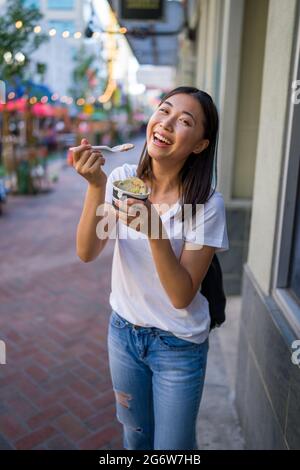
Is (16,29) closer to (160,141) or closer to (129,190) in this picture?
(160,141)

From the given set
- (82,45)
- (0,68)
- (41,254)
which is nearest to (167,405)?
(41,254)

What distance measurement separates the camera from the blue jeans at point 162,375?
157 cm

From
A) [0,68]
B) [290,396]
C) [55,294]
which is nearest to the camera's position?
[290,396]

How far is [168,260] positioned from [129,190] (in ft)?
0.78

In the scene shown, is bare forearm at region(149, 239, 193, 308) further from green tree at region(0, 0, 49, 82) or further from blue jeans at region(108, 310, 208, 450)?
green tree at region(0, 0, 49, 82)

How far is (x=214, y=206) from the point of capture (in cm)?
149

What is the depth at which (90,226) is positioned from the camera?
1569 millimetres

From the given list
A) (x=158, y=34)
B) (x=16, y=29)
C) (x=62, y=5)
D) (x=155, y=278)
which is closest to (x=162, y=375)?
(x=155, y=278)

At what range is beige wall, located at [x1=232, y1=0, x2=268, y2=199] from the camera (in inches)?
156

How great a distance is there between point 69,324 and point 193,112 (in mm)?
2869

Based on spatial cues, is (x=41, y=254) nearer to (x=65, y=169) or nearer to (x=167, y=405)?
(x=167, y=405)

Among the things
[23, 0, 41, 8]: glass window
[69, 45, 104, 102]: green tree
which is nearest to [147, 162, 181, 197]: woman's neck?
[23, 0, 41, 8]: glass window

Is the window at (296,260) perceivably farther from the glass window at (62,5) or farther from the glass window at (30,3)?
the glass window at (62,5)

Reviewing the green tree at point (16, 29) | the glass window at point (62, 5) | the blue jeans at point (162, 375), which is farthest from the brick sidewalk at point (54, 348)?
the glass window at point (62, 5)
